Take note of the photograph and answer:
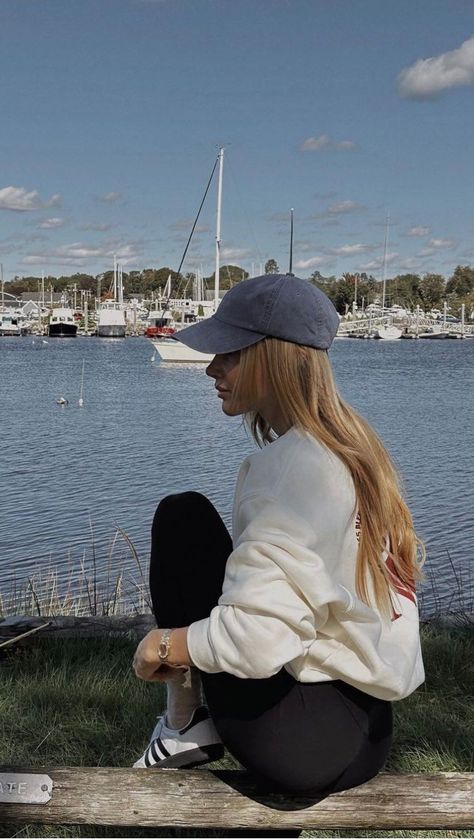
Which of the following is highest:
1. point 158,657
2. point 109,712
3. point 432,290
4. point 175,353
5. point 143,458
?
point 432,290

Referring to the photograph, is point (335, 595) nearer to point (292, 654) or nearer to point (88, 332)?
point (292, 654)

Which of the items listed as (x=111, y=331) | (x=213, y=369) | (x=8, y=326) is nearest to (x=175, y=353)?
(x=213, y=369)

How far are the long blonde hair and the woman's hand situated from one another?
33 centimetres

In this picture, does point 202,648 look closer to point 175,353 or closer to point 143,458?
point 143,458

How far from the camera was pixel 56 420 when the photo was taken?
20.2 metres

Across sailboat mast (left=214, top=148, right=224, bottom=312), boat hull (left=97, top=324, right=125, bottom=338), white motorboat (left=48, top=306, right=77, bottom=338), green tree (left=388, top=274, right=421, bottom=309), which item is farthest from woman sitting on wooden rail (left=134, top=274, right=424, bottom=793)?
green tree (left=388, top=274, right=421, bottom=309)

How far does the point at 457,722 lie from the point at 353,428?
148 centimetres

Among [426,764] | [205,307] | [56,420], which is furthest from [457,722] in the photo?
[205,307]

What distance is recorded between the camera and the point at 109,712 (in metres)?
2.89

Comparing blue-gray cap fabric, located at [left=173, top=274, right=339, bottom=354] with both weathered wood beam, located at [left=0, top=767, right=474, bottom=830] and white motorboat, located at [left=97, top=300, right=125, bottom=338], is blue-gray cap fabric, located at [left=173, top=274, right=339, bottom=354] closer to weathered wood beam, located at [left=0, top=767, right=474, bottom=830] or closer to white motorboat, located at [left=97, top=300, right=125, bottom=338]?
weathered wood beam, located at [left=0, top=767, right=474, bottom=830]

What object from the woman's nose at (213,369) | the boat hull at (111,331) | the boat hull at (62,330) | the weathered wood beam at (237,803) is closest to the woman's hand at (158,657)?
the weathered wood beam at (237,803)

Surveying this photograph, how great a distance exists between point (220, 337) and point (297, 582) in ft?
1.62

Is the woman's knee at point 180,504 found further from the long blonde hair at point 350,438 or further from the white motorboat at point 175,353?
the white motorboat at point 175,353

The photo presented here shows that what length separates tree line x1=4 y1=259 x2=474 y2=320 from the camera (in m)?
86.3
